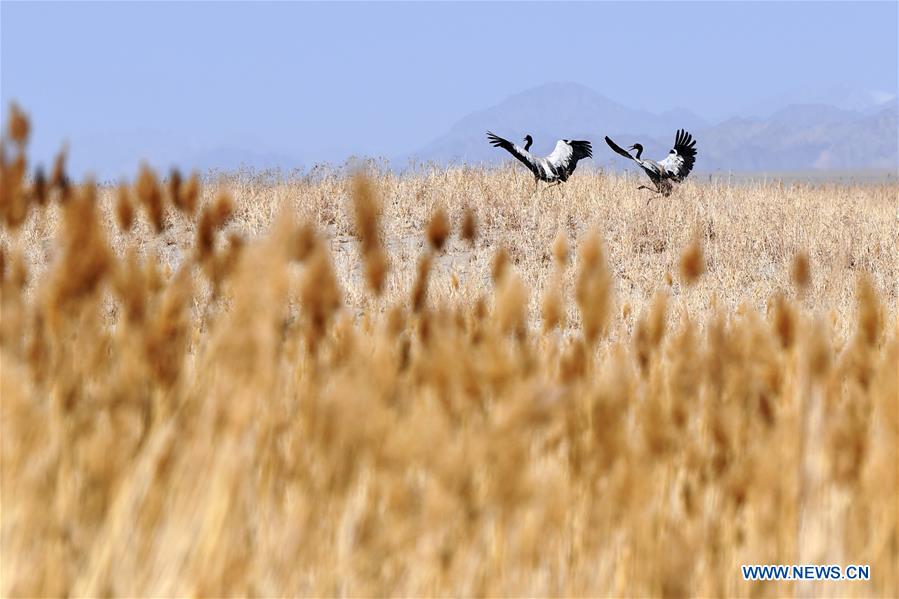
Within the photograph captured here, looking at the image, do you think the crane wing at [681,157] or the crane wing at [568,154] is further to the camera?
the crane wing at [681,157]

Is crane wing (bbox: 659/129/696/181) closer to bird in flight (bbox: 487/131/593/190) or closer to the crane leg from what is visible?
bird in flight (bbox: 487/131/593/190)

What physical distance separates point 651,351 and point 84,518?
1.04 meters

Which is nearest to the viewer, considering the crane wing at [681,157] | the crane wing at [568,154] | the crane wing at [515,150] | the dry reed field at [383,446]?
the dry reed field at [383,446]

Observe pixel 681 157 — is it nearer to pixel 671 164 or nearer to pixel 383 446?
pixel 671 164

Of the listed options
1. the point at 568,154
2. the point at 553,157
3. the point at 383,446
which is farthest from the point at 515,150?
the point at 383,446

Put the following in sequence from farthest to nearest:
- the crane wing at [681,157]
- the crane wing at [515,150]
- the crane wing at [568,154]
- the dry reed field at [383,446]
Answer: the crane wing at [681,157] → the crane wing at [568,154] → the crane wing at [515,150] → the dry reed field at [383,446]

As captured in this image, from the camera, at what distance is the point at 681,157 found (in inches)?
414

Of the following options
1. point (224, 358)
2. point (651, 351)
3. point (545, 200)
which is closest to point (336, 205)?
point (545, 200)

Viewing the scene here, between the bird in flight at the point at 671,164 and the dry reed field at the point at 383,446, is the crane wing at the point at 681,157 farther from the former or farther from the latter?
the dry reed field at the point at 383,446

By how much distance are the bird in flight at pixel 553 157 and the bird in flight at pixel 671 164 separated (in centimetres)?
54

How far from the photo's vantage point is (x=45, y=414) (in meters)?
Result: 1.52

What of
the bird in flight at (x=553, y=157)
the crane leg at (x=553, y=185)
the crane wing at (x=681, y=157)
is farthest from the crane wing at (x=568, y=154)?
the crane wing at (x=681, y=157)

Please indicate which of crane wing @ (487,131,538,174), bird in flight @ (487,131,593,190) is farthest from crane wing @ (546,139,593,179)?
crane wing @ (487,131,538,174)

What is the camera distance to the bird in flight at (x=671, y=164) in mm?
9617
